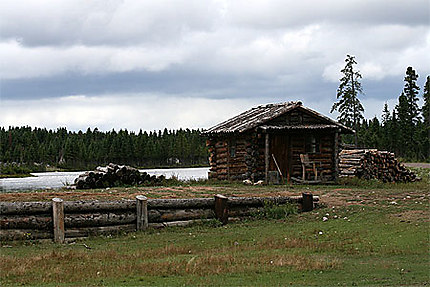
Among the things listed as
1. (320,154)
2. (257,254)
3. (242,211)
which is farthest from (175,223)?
(320,154)

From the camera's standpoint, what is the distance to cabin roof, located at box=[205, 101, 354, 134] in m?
36.0

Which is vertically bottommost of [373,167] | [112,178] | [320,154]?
[112,178]

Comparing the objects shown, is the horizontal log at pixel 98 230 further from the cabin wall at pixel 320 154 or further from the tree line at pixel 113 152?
the tree line at pixel 113 152

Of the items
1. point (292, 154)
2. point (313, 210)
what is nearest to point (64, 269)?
point (313, 210)

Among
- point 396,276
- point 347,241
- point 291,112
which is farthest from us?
point 291,112

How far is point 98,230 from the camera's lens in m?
18.3

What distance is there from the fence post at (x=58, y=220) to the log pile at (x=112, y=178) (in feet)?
47.3

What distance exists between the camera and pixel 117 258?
14.3m

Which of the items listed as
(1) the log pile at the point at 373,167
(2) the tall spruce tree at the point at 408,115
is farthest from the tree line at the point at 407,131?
(1) the log pile at the point at 373,167

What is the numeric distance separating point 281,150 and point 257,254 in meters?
23.1

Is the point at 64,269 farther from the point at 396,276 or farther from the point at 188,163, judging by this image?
the point at 188,163

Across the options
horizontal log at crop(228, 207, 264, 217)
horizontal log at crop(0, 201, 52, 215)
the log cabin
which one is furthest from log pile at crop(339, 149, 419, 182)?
horizontal log at crop(0, 201, 52, 215)

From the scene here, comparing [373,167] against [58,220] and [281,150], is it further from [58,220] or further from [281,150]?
[58,220]

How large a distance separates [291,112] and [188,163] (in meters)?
99.1
